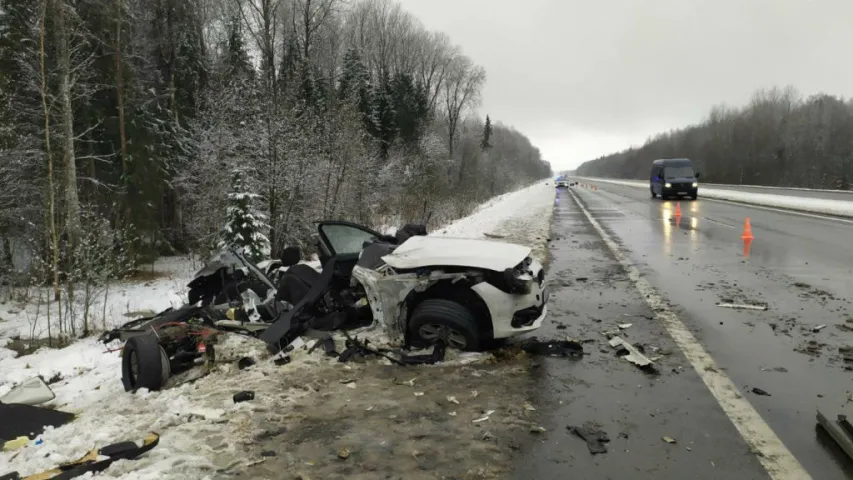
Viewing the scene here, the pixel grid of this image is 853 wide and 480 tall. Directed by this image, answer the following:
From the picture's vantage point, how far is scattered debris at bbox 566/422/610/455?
9.98 feet

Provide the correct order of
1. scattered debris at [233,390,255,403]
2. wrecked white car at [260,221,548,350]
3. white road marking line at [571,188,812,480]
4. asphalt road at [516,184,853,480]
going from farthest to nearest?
wrecked white car at [260,221,548,350], scattered debris at [233,390,255,403], asphalt road at [516,184,853,480], white road marking line at [571,188,812,480]

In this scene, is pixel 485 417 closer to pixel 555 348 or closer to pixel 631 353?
pixel 555 348

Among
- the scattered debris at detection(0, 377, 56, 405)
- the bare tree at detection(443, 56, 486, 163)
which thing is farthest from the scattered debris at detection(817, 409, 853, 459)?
the bare tree at detection(443, 56, 486, 163)

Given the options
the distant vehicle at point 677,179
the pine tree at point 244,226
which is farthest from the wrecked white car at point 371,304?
the distant vehicle at point 677,179

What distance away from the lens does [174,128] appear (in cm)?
2498

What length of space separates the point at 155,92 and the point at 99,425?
91.0 feet

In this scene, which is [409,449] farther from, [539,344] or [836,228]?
[836,228]

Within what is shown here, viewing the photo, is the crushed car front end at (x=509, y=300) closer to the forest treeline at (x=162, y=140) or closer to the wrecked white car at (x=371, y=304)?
the wrecked white car at (x=371, y=304)

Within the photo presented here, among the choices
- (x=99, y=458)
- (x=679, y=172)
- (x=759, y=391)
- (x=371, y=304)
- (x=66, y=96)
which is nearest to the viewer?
(x=99, y=458)

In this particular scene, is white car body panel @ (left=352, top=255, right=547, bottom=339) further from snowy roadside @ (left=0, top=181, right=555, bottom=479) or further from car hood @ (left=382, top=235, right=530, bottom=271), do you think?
snowy roadside @ (left=0, top=181, right=555, bottom=479)

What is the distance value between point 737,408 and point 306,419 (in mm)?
3045

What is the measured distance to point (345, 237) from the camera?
6.14m

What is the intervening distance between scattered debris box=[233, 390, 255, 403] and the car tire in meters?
1.47

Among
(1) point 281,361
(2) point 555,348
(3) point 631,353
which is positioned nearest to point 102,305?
(1) point 281,361
